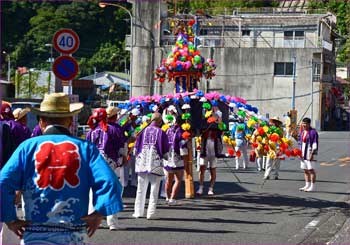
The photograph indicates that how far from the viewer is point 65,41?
1193cm

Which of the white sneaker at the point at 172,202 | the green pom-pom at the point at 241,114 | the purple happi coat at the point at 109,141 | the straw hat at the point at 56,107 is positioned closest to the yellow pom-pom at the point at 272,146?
the green pom-pom at the point at 241,114

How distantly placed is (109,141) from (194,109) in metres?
3.43

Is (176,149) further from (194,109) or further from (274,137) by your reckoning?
(274,137)

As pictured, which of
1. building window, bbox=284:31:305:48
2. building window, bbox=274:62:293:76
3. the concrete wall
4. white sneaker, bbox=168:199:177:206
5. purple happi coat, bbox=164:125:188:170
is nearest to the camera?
purple happi coat, bbox=164:125:188:170

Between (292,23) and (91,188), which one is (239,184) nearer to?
(91,188)

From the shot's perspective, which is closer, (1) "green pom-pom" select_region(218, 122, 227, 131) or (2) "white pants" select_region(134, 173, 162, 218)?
→ (2) "white pants" select_region(134, 173, 162, 218)

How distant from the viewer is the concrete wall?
51.4m

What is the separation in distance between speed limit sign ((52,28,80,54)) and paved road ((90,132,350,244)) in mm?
3153

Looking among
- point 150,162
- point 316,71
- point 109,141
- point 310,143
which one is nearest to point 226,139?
point 310,143

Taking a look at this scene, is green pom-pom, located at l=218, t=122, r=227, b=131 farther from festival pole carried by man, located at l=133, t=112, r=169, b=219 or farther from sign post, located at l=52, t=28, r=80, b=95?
sign post, located at l=52, t=28, r=80, b=95

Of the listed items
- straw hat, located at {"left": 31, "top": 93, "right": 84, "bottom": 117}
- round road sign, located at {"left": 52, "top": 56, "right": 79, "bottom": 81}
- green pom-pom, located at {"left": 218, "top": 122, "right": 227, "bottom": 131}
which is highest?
round road sign, located at {"left": 52, "top": 56, "right": 79, "bottom": 81}

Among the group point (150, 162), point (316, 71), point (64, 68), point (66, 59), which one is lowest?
point (150, 162)

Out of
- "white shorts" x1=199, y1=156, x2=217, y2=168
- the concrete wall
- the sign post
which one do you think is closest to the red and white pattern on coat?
the sign post

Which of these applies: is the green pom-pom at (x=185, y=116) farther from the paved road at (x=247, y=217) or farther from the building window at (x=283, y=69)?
the building window at (x=283, y=69)
